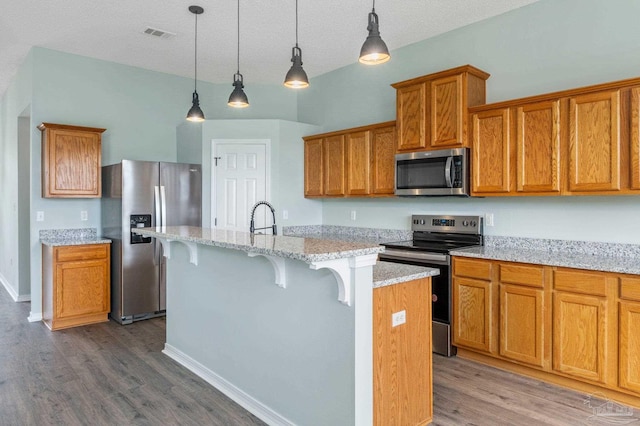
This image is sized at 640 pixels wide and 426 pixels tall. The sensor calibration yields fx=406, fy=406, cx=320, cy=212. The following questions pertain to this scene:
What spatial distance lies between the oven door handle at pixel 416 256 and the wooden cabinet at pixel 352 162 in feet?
2.46

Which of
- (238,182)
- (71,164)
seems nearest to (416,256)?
(238,182)

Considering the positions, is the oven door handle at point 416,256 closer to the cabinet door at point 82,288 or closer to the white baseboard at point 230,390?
the white baseboard at point 230,390

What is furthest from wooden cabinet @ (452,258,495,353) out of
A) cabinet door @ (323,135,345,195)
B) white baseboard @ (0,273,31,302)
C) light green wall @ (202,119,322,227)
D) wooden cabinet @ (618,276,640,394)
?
white baseboard @ (0,273,31,302)

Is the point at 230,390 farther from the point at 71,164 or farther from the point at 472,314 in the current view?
the point at 71,164

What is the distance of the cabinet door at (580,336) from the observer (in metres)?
2.76

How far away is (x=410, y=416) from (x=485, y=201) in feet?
7.69

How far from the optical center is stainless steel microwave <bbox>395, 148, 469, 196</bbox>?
3.70 metres

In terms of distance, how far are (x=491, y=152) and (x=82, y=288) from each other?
449cm

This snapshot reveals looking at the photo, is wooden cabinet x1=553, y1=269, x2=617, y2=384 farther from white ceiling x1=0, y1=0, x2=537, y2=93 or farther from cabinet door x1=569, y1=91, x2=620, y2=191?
white ceiling x1=0, y1=0, x2=537, y2=93

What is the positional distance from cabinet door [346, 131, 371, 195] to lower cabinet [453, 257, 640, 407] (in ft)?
5.26

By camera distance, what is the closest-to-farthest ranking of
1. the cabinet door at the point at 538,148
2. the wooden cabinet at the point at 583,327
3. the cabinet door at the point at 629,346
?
the cabinet door at the point at 629,346 → the wooden cabinet at the point at 583,327 → the cabinet door at the point at 538,148

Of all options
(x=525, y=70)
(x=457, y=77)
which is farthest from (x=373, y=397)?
(x=525, y=70)

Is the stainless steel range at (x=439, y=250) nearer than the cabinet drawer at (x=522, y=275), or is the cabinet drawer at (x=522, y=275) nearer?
the cabinet drawer at (x=522, y=275)

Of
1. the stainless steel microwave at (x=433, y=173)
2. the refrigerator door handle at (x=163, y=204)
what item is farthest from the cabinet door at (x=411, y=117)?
the refrigerator door handle at (x=163, y=204)
